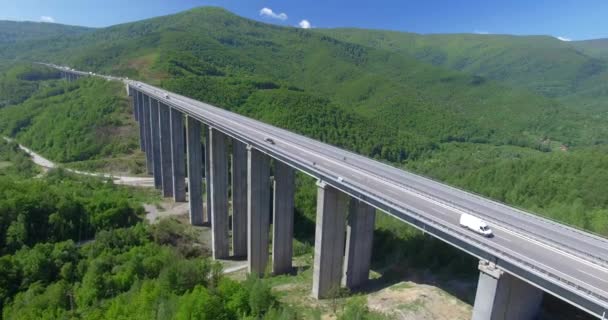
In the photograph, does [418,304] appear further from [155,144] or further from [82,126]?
[82,126]

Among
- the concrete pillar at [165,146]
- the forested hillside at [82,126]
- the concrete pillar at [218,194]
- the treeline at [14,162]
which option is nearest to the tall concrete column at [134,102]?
the forested hillside at [82,126]

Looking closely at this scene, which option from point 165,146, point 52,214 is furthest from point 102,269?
point 165,146

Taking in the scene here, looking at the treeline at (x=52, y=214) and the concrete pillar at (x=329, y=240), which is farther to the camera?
the treeline at (x=52, y=214)

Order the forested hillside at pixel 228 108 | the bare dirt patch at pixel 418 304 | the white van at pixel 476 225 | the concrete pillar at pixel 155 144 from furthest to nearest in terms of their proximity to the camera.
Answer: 1. the concrete pillar at pixel 155 144
2. the forested hillside at pixel 228 108
3. the bare dirt patch at pixel 418 304
4. the white van at pixel 476 225

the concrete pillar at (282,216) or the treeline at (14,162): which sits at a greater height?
the concrete pillar at (282,216)

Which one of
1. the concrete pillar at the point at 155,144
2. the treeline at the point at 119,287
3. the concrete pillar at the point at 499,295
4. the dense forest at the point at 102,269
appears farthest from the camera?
the concrete pillar at the point at 155,144

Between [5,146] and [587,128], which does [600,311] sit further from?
[587,128]

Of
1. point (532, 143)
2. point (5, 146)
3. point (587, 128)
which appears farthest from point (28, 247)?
point (587, 128)

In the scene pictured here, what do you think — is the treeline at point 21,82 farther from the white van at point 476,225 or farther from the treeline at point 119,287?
Result: the white van at point 476,225
